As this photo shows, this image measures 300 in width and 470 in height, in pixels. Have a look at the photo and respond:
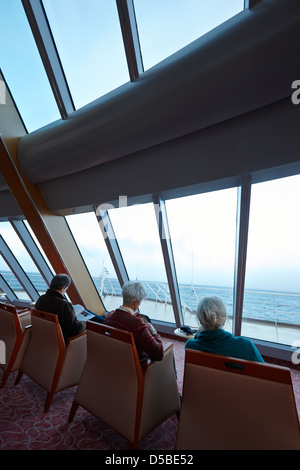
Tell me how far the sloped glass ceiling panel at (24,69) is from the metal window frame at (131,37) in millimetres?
1575

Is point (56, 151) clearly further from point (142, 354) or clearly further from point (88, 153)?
point (142, 354)

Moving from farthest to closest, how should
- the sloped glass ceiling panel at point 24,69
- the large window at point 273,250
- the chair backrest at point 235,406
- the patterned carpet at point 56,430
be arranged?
1. the sloped glass ceiling panel at point 24,69
2. the large window at point 273,250
3. the patterned carpet at point 56,430
4. the chair backrest at point 235,406

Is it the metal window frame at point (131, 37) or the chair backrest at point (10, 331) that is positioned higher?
the metal window frame at point (131, 37)

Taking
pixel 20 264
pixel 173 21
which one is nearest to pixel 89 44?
pixel 173 21

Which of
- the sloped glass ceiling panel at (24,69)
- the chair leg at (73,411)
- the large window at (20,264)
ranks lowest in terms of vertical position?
the chair leg at (73,411)

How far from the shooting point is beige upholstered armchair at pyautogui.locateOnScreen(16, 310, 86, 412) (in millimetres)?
2254

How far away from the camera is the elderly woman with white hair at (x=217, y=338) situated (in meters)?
1.52

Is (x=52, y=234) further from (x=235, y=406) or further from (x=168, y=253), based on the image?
(x=235, y=406)

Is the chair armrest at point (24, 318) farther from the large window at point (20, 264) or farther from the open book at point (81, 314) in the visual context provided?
the large window at point (20, 264)

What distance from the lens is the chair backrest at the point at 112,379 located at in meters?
1.64

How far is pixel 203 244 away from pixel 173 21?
3.11m

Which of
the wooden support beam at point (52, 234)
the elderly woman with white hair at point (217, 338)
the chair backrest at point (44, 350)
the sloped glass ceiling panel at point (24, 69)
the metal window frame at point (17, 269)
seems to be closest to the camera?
the elderly woman with white hair at point (217, 338)

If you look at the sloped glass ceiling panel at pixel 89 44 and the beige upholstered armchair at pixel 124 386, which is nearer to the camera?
the beige upholstered armchair at pixel 124 386

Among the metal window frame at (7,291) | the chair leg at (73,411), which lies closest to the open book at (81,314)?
the chair leg at (73,411)
